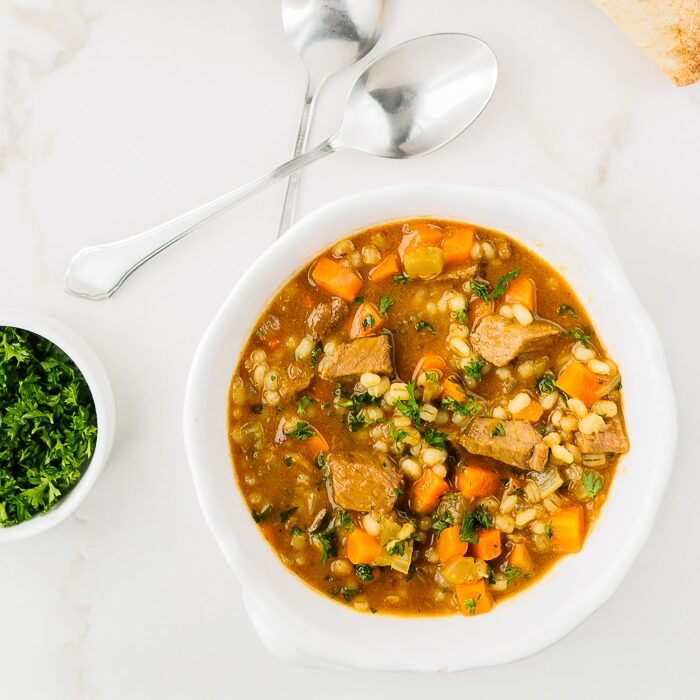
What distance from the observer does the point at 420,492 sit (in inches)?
123

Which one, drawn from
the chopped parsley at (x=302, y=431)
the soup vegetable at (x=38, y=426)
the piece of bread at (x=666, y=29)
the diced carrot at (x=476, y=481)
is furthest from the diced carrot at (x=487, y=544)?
the piece of bread at (x=666, y=29)

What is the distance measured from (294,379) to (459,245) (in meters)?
0.80

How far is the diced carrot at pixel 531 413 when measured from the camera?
3.05 metres

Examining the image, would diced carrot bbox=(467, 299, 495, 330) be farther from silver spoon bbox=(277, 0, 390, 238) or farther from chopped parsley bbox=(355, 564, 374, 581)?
chopped parsley bbox=(355, 564, 374, 581)

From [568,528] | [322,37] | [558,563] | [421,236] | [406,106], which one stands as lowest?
[558,563]

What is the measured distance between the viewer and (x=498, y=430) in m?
3.03

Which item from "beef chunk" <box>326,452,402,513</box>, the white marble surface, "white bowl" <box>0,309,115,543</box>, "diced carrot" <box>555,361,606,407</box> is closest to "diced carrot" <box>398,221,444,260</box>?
the white marble surface

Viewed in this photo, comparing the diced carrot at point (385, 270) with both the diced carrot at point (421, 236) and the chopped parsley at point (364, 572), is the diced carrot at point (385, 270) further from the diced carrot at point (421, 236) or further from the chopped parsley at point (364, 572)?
the chopped parsley at point (364, 572)

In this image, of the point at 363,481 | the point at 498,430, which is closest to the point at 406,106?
the point at 498,430

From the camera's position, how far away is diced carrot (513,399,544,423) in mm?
3051

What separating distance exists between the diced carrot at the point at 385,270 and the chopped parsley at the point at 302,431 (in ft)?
2.03

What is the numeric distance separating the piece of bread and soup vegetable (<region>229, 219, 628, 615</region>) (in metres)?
1.05

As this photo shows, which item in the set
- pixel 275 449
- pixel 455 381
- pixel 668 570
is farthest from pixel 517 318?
pixel 668 570

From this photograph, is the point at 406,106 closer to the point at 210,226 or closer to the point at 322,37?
the point at 322,37
